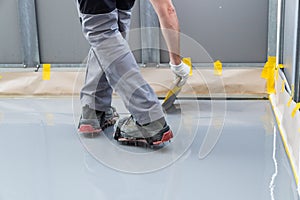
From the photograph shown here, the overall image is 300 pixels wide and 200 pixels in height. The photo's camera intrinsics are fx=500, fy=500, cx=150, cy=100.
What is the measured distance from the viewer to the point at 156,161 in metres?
1.83

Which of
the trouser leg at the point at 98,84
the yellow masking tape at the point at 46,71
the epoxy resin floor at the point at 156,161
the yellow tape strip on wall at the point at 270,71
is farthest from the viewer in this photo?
the yellow masking tape at the point at 46,71

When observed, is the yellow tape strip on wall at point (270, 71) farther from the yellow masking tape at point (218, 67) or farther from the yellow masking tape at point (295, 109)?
the yellow masking tape at point (295, 109)

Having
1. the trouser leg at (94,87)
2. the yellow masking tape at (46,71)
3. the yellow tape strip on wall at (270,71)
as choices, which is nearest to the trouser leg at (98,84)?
the trouser leg at (94,87)

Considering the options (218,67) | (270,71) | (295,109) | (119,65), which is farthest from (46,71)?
(295,109)

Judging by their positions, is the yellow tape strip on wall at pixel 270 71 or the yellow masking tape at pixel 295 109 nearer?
the yellow masking tape at pixel 295 109

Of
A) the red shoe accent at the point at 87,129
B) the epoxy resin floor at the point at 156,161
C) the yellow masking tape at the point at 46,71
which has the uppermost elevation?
the yellow masking tape at the point at 46,71

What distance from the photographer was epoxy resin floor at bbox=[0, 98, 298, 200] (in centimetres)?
159

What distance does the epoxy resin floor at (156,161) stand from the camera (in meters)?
1.59

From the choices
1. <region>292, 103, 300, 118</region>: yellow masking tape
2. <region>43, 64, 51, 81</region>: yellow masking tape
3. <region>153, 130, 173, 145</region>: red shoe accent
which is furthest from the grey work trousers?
<region>43, 64, 51, 81</region>: yellow masking tape

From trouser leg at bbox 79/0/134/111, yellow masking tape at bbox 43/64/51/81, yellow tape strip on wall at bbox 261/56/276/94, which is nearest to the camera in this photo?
trouser leg at bbox 79/0/134/111

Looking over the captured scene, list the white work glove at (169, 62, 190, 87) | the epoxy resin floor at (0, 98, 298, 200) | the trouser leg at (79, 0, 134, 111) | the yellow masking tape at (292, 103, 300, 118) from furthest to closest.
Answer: the white work glove at (169, 62, 190, 87)
the trouser leg at (79, 0, 134, 111)
the yellow masking tape at (292, 103, 300, 118)
the epoxy resin floor at (0, 98, 298, 200)

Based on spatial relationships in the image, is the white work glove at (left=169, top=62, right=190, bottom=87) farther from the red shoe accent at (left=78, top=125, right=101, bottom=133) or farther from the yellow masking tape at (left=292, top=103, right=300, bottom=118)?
the yellow masking tape at (left=292, top=103, right=300, bottom=118)

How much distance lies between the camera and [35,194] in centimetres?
159

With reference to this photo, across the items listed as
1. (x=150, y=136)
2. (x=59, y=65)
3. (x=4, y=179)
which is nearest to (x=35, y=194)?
(x=4, y=179)
